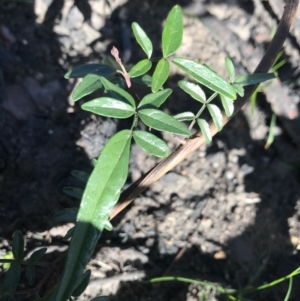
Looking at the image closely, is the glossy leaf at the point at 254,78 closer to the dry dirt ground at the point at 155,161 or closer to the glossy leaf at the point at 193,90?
the glossy leaf at the point at 193,90

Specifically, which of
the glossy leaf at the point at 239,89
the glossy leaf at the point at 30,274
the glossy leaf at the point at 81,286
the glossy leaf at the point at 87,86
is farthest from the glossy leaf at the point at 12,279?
the glossy leaf at the point at 239,89

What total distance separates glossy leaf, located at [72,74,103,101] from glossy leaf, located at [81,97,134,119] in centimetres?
14

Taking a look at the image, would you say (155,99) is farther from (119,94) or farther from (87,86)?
(87,86)

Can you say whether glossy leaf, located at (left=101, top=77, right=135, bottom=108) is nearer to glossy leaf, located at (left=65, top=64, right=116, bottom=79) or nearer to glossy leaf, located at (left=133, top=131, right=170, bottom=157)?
glossy leaf, located at (left=133, top=131, right=170, bottom=157)

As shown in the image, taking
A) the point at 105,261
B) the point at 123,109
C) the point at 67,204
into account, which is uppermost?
the point at 123,109

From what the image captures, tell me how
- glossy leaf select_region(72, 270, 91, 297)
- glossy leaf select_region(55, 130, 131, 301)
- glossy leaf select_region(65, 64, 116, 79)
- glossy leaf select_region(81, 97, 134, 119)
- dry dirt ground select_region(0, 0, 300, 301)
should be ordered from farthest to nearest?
dry dirt ground select_region(0, 0, 300, 301)
glossy leaf select_region(65, 64, 116, 79)
glossy leaf select_region(72, 270, 91, 297)
glossy leaf select_region(81, 97, 134, 119)
glossy leaf select_region(55, 130, 131, 301)

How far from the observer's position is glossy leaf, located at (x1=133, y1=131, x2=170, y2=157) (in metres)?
1.01

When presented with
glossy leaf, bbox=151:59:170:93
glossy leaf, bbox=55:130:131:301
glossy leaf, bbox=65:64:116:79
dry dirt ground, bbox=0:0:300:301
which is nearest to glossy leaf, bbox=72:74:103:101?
glossy leaf, bbox=65:64:116:79

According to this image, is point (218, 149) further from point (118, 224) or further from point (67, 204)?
point (67, 204)

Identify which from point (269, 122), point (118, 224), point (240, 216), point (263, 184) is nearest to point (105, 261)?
point (118, 224)

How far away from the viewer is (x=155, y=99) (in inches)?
42.9

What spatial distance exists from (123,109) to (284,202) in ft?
3.21

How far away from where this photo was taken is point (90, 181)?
3.01ft

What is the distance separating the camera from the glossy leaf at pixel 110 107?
102cm
